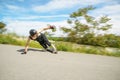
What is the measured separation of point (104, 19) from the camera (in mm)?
16250

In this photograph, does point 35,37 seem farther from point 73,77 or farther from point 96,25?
point 96,25

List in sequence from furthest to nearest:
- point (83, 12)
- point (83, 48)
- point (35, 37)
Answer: point (83, 12), point (83, 48), point (35, 37)

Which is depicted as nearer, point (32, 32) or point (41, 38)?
point (32, 32)

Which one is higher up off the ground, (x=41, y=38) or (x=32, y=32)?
(x=32, y=32)

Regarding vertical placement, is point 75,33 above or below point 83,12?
below

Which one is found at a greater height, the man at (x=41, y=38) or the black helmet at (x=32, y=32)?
the black helmet at (x=32, y=32)

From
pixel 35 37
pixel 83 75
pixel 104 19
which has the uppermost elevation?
pixel 104 19

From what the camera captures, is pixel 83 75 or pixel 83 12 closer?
pixel 83 75

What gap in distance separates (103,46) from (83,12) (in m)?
3.60

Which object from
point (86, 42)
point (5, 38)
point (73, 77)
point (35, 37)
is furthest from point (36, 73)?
point (86, 42)

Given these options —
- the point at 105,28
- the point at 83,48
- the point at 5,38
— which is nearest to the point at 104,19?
the point at 105,28

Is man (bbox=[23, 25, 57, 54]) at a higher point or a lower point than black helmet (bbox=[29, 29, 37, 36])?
lower

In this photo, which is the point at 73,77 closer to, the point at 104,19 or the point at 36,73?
the point at 36,73

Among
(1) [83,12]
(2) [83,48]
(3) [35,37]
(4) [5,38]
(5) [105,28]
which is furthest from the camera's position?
(1) [83,12]
